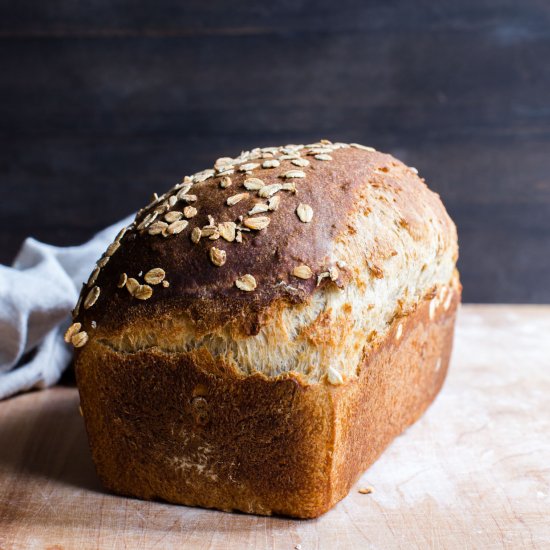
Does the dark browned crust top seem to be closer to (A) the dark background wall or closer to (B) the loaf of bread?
(B) the loaf of bread

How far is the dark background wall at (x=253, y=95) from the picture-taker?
305cm

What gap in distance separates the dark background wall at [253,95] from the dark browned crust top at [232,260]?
1.62 m

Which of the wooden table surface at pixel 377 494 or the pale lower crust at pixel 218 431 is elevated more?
the pale lower crust at pixel 218 431

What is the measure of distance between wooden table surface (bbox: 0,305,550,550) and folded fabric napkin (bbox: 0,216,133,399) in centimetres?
6

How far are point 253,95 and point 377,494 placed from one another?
6.51 ft

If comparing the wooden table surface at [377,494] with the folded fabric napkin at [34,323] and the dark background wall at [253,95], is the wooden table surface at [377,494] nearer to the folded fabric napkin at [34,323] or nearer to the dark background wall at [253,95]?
the folded fabric napkin at [34,323]

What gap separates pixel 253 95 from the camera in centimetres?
313

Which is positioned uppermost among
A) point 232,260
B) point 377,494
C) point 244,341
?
point 232,260

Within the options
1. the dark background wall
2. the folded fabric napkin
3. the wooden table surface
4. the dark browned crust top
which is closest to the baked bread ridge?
the dark browned crust top

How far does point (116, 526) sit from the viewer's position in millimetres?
1382

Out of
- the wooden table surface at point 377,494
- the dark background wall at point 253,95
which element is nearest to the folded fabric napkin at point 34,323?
the wooden table surface at point 377,494

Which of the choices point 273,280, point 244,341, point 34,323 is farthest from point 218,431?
point 34,323

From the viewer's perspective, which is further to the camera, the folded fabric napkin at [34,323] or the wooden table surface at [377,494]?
the folded fabric napkin at [34,323]

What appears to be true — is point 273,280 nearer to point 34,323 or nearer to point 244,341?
point 244,341
